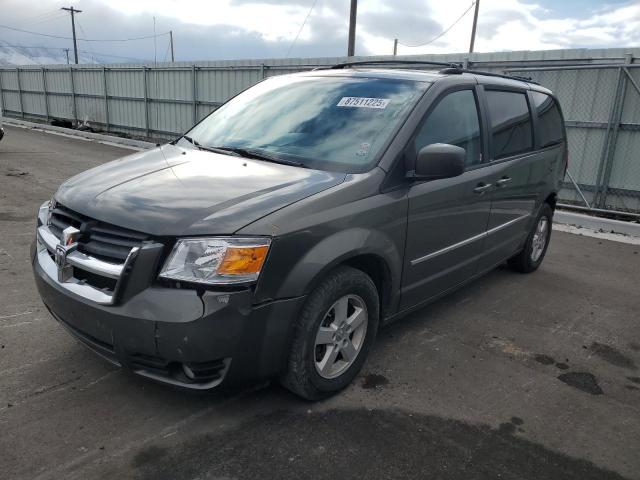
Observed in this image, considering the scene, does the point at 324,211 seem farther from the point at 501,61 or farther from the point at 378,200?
the point at 501,61

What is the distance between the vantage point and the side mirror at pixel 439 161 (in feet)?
10.2

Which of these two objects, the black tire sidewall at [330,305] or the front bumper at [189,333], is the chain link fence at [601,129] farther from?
the front bumper at [189,333]

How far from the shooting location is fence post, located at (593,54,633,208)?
27.2 feet

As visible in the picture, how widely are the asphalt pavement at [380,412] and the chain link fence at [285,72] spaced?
5.40 metres

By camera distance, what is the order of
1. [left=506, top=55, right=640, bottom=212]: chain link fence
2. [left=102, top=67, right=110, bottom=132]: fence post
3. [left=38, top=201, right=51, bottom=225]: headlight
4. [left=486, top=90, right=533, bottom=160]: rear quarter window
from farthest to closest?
[left=102, top=67, right=110, bottom=132]: fence post < [left=506, top=55, right=640, bottom=212]: chain link fence < [left=486, top=90, right=533, bottom=160]: rear quarter window < [left=38, top=201, right=51, bottom=225]: headlight

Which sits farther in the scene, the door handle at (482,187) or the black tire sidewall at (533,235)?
the black tire sidewall at (533,235)

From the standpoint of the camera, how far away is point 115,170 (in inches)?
128

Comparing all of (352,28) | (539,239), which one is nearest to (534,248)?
(539,239)

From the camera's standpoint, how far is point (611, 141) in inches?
344

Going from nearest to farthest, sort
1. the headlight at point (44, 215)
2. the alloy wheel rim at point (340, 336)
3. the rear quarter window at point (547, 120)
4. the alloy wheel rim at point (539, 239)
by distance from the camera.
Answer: the alloy wheel rim at point (340, 336) < the headlight at point (44, 215) < the rear quarter window at point (547, 120) < the alloy wheel rim at point (539, 239)

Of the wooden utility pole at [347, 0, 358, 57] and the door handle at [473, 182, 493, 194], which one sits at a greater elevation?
the wooden utility pole at [347, 0, 358, 57]

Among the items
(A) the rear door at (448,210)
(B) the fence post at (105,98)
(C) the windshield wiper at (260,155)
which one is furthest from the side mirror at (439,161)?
(B) the fence post at (105,98)

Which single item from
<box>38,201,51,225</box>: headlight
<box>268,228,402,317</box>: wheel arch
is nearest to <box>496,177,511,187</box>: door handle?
<box>268,228,402,317</box>: wheel arch

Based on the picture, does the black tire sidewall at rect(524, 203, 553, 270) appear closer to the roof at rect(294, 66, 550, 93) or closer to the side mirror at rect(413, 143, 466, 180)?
the roof at rect(294, 66, 550, 93)
